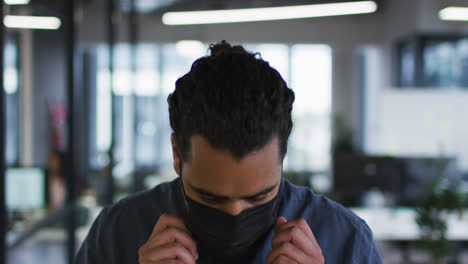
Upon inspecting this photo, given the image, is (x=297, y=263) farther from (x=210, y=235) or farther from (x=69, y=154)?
(x=69, y=154)

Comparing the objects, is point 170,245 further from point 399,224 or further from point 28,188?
point 399,224

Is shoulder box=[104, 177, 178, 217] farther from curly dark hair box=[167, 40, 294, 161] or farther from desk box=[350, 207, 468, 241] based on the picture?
desk box=[350, 207, 468, 241]

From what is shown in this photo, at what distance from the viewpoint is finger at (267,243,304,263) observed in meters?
0.89

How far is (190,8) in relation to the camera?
12.5ft

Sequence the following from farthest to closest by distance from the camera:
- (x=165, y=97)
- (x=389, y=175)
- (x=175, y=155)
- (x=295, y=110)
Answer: (x=165, y=97)
(x=389, y=175)
(x=295, y=110)
(x=175, y=155)

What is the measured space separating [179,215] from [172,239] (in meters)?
0.16

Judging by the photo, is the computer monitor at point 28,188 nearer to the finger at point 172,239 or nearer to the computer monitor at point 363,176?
the computer monitor at point 363,176

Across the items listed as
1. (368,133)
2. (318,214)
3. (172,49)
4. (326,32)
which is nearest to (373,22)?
(326,32)

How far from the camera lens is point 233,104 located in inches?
34.2

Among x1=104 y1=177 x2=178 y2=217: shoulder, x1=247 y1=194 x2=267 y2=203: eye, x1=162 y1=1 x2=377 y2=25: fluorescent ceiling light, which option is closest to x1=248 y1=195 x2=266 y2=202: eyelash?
x1=247 y1=194 x2=267 y2=203: eye

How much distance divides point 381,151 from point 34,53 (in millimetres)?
6034

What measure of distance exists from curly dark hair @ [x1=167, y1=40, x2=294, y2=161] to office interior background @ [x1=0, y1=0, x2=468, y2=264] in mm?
1058

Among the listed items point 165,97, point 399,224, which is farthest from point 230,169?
point 165,97

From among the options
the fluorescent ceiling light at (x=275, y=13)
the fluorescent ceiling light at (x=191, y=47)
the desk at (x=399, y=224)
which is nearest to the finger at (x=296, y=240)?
the fluorescent ceiling light at (x=275, y=13)
